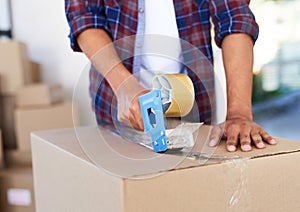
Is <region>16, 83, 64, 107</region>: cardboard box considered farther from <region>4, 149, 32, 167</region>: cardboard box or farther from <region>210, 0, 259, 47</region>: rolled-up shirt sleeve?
<region>210, 0, 259, 47</region>: rolled-up shirt sleeve

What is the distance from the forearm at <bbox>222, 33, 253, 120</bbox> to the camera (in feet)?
3.05

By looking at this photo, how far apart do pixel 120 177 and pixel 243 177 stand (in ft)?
0.55

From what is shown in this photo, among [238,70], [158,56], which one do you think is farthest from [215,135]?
[238,70]

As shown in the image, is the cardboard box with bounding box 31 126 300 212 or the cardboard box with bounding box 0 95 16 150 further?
the cardboard box with bounding box 0 95 16 150

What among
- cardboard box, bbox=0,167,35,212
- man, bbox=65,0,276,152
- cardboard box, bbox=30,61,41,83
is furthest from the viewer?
cardboard box, bbox=30,61,41,83

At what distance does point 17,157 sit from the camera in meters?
1.98

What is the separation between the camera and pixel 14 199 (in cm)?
190

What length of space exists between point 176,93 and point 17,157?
1471 millimetres

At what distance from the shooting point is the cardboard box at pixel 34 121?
6.37 ft

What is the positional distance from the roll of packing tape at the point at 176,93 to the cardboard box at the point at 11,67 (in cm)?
144

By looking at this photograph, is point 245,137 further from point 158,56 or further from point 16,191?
point 16,191

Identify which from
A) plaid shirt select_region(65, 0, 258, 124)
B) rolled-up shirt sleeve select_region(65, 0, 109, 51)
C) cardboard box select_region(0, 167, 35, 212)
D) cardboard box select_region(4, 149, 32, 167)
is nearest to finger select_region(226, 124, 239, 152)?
plaid shirt select_region(65, 0, 258, 124)

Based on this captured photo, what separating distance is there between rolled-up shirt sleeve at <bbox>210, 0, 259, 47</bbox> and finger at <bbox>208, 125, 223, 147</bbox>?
281 millimetres

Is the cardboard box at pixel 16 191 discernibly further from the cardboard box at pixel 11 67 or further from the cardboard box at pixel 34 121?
the cardboard box at pixel 11 67
